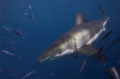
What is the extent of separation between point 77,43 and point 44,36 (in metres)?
35.2

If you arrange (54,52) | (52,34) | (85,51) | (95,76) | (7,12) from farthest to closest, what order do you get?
(52,34)
(7,12)
(95,76)
(85,51)
(54,52)

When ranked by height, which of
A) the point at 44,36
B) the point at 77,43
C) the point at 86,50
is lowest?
the point at 86,50

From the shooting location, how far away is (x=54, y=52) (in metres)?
5.09

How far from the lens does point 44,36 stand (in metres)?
40.8

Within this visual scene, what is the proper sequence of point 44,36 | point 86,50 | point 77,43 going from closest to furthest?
point 86,50, point 77,43, point 44,36

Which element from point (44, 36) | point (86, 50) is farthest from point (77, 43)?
point (44, 36)

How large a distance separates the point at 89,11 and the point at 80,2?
4.31 meters

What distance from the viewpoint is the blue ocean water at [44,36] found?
18984 mm

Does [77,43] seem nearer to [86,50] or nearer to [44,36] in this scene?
[86,50]

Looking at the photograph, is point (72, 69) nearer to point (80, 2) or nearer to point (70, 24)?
point (70, 24)

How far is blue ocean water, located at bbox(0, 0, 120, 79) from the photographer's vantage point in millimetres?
18984

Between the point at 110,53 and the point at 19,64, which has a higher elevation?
the point at 19,64

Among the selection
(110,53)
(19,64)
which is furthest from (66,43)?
(19,64)

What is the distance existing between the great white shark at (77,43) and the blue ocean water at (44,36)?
136 inches
